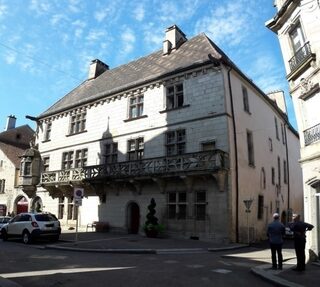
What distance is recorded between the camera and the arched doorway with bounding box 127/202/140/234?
23102 millimetres

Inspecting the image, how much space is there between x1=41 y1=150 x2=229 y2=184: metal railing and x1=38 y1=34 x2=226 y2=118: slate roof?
5.76 meters

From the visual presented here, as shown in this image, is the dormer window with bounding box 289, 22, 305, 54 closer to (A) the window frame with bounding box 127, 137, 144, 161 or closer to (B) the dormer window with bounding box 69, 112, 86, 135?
(A) the window frame with bounding box 127, 137, 144, 161

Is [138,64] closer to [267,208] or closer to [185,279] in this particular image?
[267,208]

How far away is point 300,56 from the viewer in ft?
45.7

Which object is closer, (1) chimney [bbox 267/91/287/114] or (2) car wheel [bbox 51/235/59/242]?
(2) car wheel [bbox 51/235/59/242]

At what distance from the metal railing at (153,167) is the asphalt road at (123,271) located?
6807 millimetres

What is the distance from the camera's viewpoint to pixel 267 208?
2484 cm

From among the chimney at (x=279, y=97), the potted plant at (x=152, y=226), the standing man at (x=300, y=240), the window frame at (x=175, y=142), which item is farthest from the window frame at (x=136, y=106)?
the chimney at (x=279, y=97)

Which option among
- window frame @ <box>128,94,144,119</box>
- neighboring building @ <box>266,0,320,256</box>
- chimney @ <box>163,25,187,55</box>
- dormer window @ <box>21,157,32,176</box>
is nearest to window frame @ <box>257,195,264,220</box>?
window frame @ <box>128,94,144,119</box>

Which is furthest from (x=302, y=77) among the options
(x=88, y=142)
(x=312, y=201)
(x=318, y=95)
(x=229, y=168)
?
(x=88, y=142)

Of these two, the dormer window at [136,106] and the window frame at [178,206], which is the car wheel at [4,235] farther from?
the dormer window at [136,106]

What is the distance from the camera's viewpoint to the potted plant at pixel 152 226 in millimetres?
20625

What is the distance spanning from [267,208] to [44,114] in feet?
65.7

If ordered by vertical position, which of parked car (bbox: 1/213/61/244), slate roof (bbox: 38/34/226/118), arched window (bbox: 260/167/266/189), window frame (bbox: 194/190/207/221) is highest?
slate roof (bbox: 38/34/226/118)
